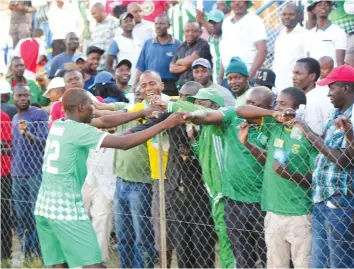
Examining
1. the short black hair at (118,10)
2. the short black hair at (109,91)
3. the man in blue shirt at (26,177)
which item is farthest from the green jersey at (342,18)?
the short black hair at (118,10)

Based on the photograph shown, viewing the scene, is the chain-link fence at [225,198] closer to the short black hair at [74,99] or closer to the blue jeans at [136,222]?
the blue jeans at [136,222]

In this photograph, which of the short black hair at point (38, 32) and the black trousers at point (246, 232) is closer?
the black trousers at point (246, 232)

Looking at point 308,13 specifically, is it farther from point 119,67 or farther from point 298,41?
point 119,67

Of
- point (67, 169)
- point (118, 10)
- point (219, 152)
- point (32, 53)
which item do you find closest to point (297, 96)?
point (219, 152)

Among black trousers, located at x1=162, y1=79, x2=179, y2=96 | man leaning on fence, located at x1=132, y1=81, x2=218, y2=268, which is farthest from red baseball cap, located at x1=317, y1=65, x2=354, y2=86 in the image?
black trousers, located at x1=162, y1=79, x2=179, y2=96

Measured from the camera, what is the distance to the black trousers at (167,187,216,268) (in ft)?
24.8

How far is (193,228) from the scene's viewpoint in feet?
25.0

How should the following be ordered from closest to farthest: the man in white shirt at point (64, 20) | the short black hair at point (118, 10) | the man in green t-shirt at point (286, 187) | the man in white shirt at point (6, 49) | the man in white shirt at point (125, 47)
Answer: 1. the man in green t-shirt at point (286, 187)
2. the man in white shirt at point (125, 47)
3. the short black hair at point (118, 10)
4. the man in white shirt at point (64, 20)
5. the man in white shirt at point (6, 49)

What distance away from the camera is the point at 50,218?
6.86 meters

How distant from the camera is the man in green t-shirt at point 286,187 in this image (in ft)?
21.9

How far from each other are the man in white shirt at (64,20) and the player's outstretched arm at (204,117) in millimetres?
7217

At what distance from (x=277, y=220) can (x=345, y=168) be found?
82cm

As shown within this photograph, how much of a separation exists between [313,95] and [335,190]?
1432 mm

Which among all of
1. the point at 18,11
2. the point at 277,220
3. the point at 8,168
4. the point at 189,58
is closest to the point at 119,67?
the point at 189,58
